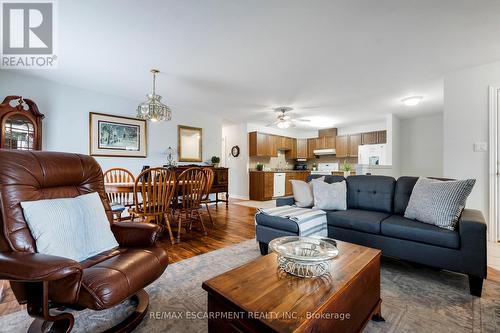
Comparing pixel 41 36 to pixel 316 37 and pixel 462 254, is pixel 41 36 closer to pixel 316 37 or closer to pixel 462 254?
pixel 316 37

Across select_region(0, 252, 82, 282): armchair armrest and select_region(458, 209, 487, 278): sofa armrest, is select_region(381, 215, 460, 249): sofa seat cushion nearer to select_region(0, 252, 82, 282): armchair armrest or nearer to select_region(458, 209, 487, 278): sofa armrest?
select_region(458, 209, 487, 278): sofa armrest

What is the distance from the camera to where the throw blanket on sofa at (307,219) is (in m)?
2.19

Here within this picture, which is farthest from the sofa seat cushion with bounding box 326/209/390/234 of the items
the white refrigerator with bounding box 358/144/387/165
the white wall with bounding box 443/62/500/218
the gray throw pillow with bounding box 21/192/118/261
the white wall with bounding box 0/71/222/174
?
the white refrigerator with bounding box 358/144/387/165

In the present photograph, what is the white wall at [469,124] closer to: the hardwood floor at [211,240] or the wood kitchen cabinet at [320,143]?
the hardwood floor at [211,240]

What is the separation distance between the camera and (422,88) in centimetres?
381

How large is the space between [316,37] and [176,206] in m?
2.74

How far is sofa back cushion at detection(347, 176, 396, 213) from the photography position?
2.62 metres

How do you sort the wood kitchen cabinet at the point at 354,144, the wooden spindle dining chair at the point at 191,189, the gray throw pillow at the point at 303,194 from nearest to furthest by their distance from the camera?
1. the gray throw pillow at the point at 303,194
2. the wooden spindle dining chair at the point at 191,189
3. the wood kitchen cabinet at the point at 354,144

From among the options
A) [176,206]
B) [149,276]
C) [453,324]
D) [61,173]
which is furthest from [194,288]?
[453,324]

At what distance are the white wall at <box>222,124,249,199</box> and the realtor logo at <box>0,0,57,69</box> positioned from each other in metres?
4.66

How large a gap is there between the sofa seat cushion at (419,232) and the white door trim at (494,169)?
5.46 ft

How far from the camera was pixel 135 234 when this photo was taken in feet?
5.41

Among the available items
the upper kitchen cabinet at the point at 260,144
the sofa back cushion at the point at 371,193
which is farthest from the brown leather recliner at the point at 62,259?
the upper kitchen cabinet at the point at 260,144

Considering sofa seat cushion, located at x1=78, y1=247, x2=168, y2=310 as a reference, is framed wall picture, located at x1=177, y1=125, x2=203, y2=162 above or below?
above
